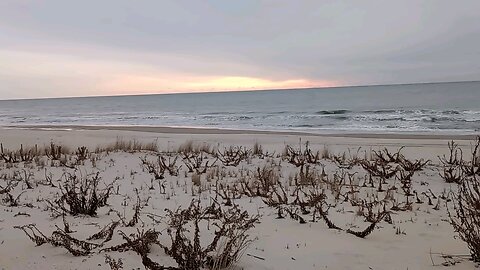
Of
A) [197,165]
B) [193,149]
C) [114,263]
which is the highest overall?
[114,263]

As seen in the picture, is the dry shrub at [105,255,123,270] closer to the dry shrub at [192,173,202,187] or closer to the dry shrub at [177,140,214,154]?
the dry shrub at [192,173,202,187]

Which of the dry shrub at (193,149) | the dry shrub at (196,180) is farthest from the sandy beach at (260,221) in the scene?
the dry shrub at (193,149)

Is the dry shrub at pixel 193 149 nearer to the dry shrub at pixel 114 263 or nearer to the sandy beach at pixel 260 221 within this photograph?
the sandy beach at pixel 260 221

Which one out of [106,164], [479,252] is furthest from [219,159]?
[479,252]

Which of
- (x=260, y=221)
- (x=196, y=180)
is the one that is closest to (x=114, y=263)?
(x=260, y=221)

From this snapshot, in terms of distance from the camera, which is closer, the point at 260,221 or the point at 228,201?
the point at 260,221

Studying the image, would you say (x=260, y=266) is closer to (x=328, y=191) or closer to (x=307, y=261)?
(x=307, y=261)

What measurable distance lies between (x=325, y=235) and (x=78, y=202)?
10.2 ft

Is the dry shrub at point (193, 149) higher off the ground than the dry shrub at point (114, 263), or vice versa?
the dry shrub at point (114, 263)

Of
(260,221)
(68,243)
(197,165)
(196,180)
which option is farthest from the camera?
(197,165)

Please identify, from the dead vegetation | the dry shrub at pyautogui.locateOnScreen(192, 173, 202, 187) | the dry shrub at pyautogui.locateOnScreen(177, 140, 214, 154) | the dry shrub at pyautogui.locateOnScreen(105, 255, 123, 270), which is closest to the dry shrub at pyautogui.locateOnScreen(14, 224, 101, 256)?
the dead vegetation

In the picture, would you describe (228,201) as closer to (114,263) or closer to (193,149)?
(114,263)

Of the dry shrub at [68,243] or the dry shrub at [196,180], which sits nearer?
the dry shrub at [68,243]

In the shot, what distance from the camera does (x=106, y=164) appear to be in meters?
9.27
